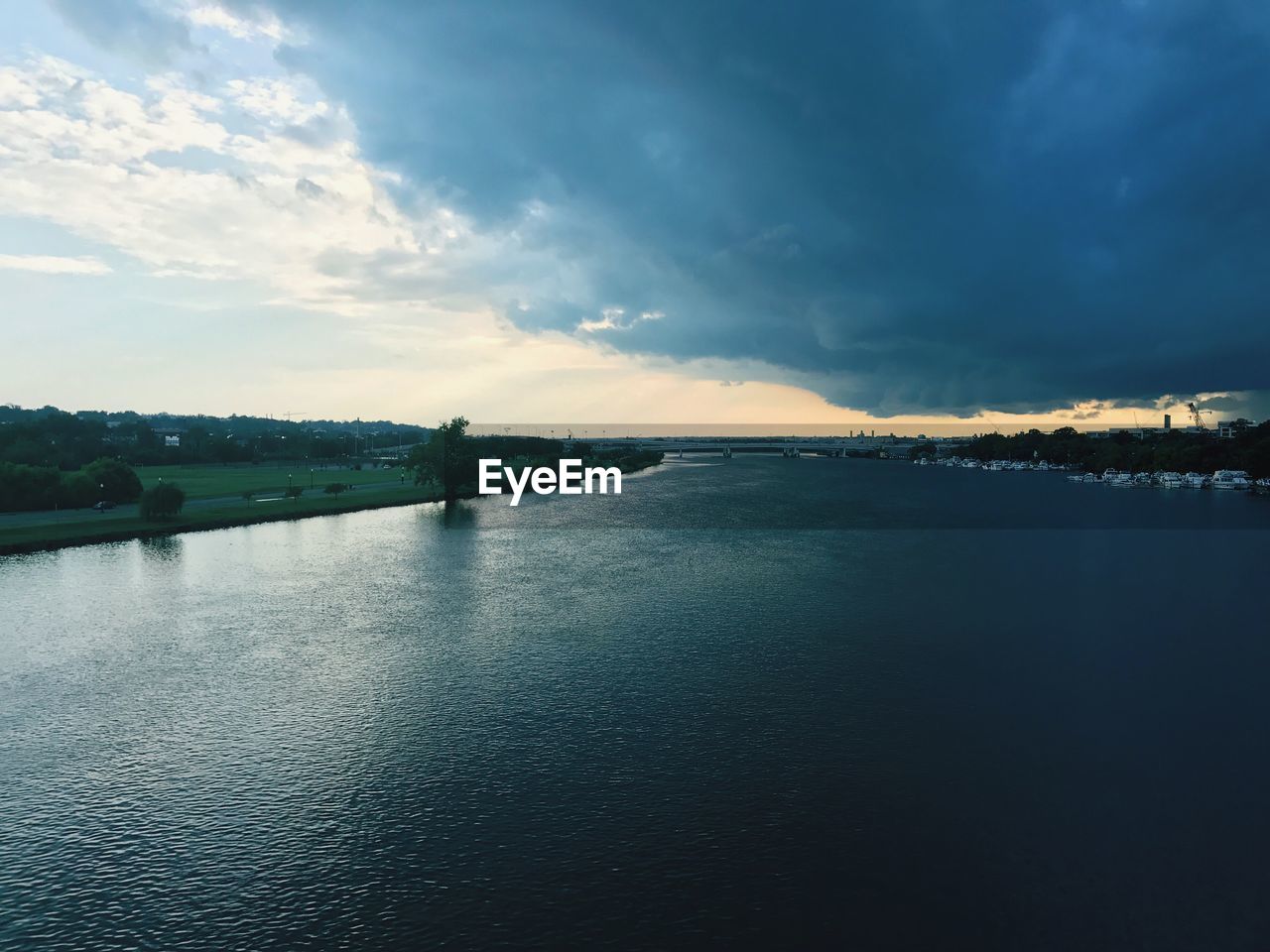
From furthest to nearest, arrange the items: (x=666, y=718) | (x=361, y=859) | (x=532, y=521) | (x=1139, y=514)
Result: (x=1139, y=514), (x=532, y=521), (x=666, y=718), (x=361, y=859)

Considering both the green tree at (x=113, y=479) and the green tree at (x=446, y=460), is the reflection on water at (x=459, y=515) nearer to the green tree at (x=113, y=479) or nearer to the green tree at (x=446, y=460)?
the green tree at (x=446, y=460)

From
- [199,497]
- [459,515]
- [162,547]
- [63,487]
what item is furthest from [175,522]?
[459,515]

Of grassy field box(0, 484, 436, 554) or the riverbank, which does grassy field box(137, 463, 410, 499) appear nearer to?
grassy field box(0, 484, 436, 554)

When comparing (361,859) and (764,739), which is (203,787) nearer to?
(361,859)

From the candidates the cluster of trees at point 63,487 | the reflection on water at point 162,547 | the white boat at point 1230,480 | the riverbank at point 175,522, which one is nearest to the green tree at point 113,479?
the cluster of trees at point 63,487

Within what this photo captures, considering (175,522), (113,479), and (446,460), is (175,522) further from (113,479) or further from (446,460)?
(446,460)

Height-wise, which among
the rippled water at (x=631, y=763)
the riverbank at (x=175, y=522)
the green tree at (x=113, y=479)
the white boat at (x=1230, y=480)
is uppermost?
the green tree at (x=113, y=479)

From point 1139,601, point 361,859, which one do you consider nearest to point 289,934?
point 361,859
